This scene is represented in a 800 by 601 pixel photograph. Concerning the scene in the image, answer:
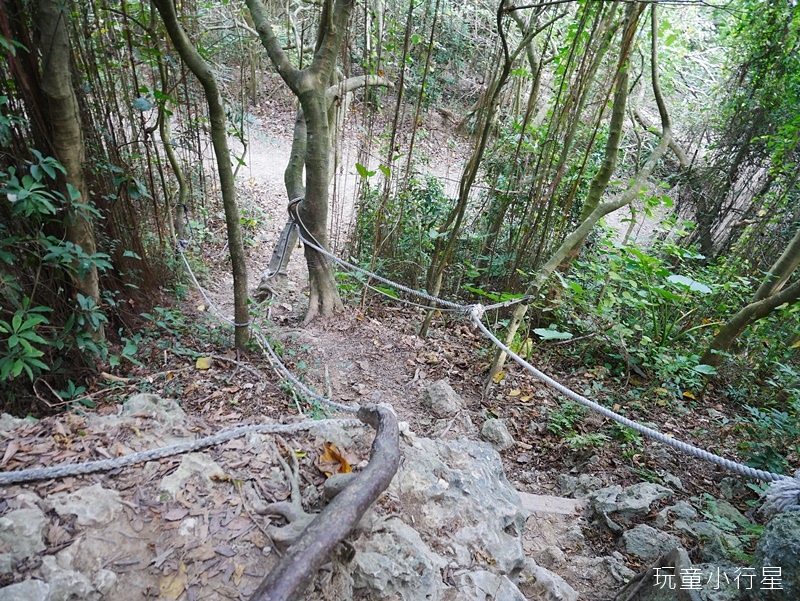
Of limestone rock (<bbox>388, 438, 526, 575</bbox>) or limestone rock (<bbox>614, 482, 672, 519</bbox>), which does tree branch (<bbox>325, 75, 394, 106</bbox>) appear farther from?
limestone rock (<bbox>614, 482, 672, 519</bbox>)

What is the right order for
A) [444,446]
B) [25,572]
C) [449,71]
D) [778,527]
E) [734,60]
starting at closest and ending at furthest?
[25,572] → [778,527] → [444,446] → [734,60] → [449,71]

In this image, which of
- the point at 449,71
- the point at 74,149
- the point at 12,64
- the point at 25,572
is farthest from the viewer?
the point at 449,71

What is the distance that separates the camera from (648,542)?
7.28 feet

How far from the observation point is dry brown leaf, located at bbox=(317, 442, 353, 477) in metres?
1.67

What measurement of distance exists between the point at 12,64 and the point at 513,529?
106 inches

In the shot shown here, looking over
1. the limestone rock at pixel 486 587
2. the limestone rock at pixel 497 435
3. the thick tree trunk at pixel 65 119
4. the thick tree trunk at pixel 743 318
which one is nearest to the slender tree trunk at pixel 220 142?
the thick tree trunk at pixel 65 119

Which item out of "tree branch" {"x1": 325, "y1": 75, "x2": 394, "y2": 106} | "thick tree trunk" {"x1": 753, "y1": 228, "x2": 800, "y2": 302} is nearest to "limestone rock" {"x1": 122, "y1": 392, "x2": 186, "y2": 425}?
"tree branch" {"x1": 325, "y1": 75, "x2": 394, "y2": 106}

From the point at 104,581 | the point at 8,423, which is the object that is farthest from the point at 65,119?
the point at 104,581

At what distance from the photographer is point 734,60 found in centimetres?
598

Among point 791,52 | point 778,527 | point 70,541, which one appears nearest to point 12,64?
point 70,541

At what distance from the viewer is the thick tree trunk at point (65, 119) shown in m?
1.71

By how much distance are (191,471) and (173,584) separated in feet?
→ 1.22

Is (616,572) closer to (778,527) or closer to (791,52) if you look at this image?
(778,527)
